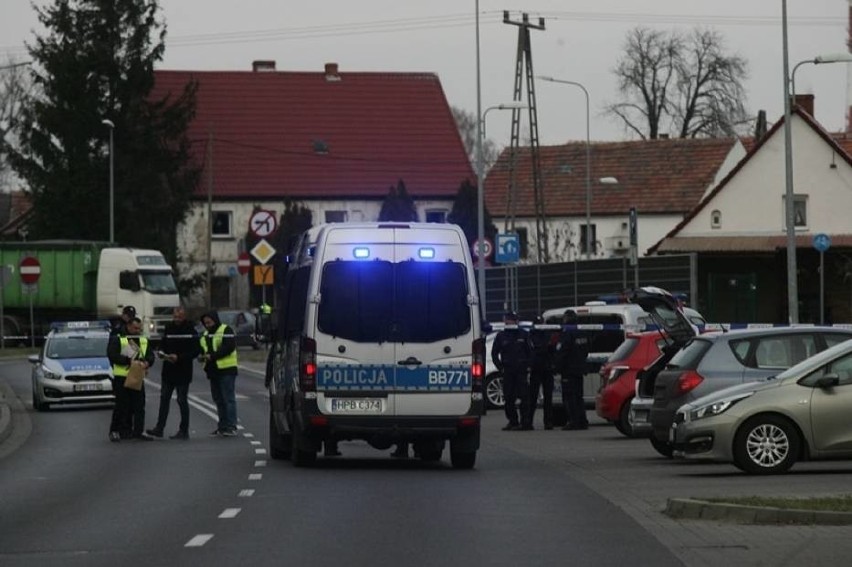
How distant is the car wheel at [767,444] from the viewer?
20.5m

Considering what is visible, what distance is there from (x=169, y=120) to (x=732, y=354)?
210ft

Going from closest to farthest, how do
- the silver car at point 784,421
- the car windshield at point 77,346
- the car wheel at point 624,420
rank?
the silver car at point 784,421
the car wheel at point 624,420
the car windshield at point 77,346

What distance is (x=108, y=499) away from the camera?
18734 mm

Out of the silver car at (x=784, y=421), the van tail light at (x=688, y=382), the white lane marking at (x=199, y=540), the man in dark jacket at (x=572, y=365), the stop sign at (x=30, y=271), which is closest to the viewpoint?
the white lane marking at (x=199, y=540)

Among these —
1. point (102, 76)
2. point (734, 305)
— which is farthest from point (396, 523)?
point (102, 76)

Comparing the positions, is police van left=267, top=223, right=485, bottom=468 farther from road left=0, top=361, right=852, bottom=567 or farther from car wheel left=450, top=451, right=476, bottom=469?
road left=0, top=361, right=852, bottom=567

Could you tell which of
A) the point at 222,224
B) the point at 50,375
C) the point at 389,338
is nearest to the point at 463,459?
the point at 389,338

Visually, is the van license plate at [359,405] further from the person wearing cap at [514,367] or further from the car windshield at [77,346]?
the car windshield at [77,346]

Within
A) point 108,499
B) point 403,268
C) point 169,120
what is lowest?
point 108,499

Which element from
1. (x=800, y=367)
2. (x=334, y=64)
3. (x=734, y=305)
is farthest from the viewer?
(x=334, y=64)

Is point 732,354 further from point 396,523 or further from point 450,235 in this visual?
point 396,523

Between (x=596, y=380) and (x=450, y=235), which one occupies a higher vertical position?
(x=450, y=235)

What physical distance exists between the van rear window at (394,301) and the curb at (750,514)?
19.1ft

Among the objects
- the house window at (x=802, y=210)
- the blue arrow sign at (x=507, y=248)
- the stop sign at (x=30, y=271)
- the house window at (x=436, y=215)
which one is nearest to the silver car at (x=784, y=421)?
the blue arrow sign at (x=507, y=248)
